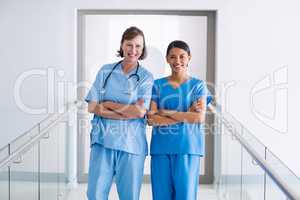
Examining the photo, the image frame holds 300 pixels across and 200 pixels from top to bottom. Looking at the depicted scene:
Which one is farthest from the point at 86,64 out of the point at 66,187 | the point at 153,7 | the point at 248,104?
the point at 248,104

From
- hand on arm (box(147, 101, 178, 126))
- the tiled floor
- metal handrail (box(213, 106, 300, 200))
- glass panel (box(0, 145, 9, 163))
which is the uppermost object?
hand on arm (box(147, 101, 178, 126))

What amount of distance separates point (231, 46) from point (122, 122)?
2.18 metres

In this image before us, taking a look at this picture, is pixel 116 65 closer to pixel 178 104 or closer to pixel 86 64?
pixel 178 104

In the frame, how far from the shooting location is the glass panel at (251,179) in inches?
96.7

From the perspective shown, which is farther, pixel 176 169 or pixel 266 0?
pixel 266 0

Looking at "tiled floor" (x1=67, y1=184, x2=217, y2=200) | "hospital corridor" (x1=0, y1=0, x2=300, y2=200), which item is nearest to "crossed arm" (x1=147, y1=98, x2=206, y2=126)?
"hospital corridor" (x1=0, y1=0, x2=300, y2=200)

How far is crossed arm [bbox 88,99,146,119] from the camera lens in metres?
2.76

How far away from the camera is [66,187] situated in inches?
176

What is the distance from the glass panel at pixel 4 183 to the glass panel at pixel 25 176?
65 millimetres

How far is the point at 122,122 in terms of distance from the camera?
2.79 meters

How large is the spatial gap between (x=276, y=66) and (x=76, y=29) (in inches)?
74.6

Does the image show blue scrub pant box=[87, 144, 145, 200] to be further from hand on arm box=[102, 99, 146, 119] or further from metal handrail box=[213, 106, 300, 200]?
metal handrail box=[213, 106, 300, 200]

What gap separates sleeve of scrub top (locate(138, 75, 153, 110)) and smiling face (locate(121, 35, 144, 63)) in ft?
0.46

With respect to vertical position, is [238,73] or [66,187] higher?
[238,73]
